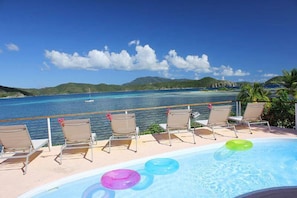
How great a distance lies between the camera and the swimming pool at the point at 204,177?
3.50m

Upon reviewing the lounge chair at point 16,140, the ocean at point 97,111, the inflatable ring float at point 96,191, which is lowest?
the ocean at point 97,111

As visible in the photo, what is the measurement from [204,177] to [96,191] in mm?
2050

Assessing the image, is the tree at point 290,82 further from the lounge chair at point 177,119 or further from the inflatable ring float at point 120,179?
the inflatable ring float at point 120,179

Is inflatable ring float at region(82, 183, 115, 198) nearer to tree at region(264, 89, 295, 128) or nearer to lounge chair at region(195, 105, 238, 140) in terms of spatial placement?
lounge chair at region(195, 105, 238, 140)

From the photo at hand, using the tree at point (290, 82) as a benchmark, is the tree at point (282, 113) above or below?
below

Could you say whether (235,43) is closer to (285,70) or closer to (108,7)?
(108,7)

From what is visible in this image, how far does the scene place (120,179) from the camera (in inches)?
150

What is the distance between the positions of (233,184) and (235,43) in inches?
1179

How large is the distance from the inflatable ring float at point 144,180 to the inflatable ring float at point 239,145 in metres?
2.60

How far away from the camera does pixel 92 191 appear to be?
3562 mm

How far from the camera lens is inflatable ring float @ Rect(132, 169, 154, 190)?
3700mm

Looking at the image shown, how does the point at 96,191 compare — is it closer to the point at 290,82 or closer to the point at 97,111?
the point at 290,82

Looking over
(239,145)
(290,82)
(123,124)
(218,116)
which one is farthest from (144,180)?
(290,82)

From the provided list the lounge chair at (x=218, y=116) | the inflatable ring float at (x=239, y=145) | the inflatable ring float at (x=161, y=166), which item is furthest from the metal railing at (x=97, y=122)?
the inflatable ring float at (x=161, y=166)
